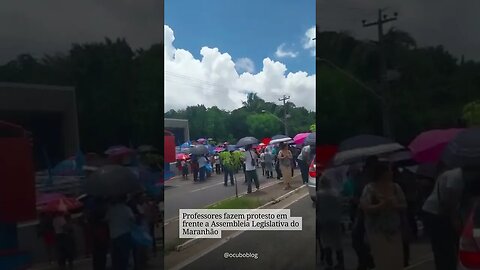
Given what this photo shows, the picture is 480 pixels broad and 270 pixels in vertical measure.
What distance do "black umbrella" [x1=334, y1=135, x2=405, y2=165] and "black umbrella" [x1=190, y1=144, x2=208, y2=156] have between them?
0.71 m

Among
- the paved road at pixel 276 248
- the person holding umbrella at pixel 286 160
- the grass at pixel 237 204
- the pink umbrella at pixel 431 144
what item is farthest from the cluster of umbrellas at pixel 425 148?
the grass at pixel 237 204

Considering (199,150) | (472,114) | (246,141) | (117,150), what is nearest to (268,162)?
(246,141)

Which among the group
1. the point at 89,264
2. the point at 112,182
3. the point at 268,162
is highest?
the point at 268,162

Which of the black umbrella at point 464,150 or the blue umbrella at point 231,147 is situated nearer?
the black umbrella at point 464,150

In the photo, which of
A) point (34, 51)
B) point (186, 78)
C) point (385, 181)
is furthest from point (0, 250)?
point (385, 181)

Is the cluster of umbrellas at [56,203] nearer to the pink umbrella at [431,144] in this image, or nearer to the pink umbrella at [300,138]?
the pink umbrella at [300,138]

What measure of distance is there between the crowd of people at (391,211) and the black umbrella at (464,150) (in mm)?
37

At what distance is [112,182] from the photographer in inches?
122

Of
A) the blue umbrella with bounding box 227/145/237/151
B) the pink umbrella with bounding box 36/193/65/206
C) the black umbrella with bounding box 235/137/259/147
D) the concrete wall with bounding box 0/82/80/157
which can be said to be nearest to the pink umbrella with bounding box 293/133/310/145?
the black umbrella with bounding box 235/137/259/147

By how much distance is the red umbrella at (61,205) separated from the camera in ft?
10.1

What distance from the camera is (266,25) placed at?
3.06 metres

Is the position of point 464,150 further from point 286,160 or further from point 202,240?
point 202,240

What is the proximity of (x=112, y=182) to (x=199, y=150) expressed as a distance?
51cm

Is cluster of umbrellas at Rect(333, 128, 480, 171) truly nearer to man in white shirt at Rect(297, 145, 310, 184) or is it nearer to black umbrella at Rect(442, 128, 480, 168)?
black umbrella at Rect(442, 128, 480, 168)
